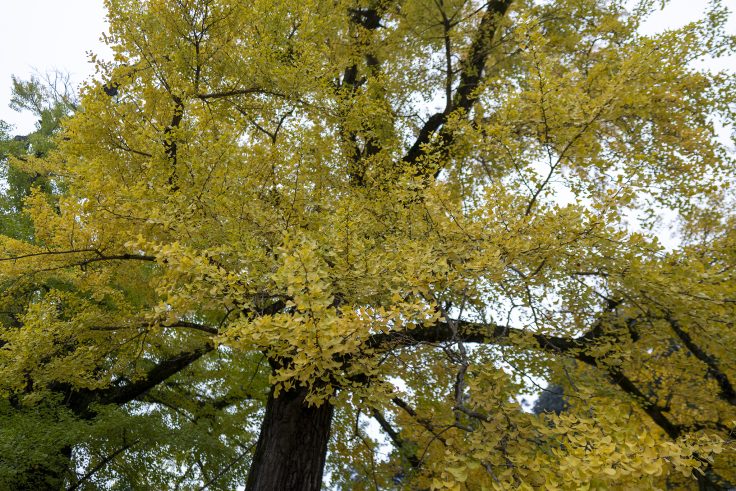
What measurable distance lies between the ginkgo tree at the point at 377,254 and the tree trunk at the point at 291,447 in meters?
0.02

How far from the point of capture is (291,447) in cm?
491

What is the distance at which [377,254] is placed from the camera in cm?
405

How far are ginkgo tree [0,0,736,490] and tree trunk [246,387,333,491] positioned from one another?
24 mm

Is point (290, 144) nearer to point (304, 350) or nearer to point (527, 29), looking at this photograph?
point (527, 29)

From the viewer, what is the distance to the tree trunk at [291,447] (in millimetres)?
4770

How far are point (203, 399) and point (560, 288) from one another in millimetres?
6940

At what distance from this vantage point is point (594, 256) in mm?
4164

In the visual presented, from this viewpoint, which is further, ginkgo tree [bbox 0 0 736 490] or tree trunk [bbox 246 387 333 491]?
tree trunk [bbox 246 387 333 491]

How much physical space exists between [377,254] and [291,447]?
2322mm

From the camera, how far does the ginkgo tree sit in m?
3.13

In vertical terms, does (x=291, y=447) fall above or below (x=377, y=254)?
below

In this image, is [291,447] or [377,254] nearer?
[377,254]

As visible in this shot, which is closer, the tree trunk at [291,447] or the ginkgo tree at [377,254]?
the ginkgo tree at [377,254]

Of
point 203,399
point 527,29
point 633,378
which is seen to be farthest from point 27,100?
point 633,378
